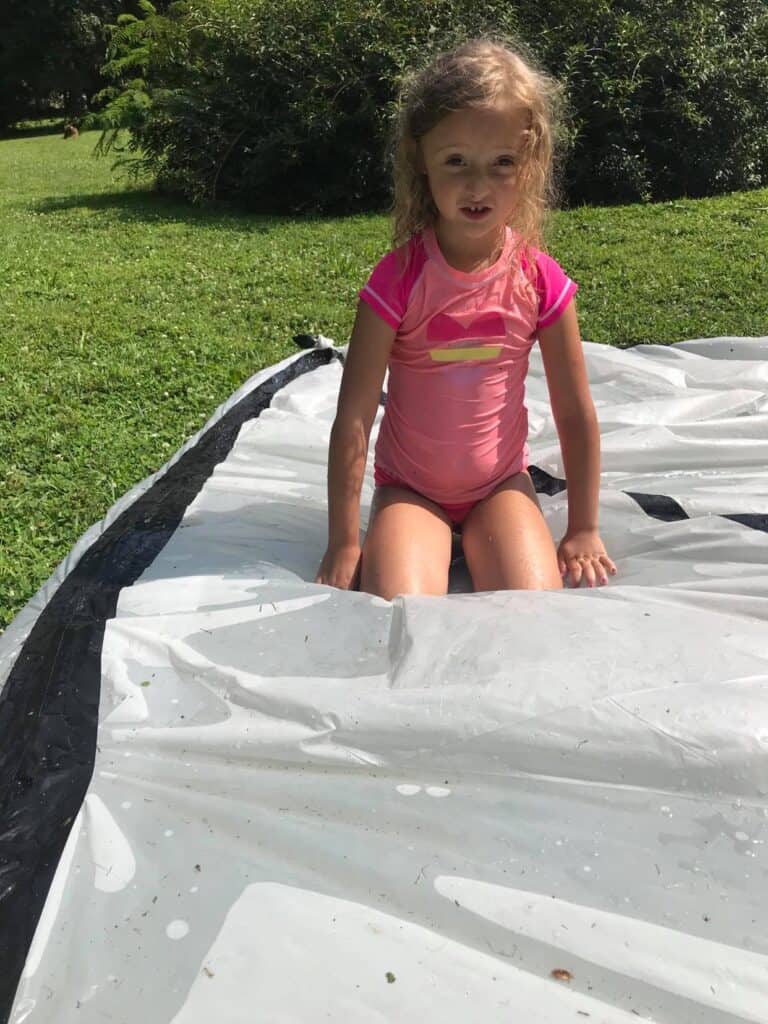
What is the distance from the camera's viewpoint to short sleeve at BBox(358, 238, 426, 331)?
2.22m

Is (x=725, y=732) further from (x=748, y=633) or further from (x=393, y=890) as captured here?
(x=393, y=890)

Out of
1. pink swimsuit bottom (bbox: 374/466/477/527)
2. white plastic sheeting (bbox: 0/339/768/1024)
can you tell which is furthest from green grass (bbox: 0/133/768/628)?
white plastic sheeting (bbox: 0/339/768/1024)

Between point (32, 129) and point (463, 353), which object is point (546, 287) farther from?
point (32, 129)

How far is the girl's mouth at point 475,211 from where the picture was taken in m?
2.16

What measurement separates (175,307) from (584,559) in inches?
153

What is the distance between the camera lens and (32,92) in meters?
29.9

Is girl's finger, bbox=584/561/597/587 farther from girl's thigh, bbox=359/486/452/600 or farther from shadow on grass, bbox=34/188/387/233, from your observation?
shadow on grass, bbox=34/188/387/233

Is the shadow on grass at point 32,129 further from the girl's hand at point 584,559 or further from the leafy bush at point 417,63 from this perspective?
the girl's hand at point 584,559

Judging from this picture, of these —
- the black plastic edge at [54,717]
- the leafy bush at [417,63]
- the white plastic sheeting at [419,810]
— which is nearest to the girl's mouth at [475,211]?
the white plastic sheeting at [419,810]

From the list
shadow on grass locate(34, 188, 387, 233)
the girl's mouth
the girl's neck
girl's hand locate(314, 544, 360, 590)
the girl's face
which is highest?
the girl's face

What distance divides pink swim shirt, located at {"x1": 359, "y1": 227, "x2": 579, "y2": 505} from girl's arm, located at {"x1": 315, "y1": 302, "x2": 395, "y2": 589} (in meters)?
0.05

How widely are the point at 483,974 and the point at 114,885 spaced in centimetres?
49

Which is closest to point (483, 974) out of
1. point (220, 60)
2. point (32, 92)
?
point (220, 60)

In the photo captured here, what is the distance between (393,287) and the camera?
2.23 metres
